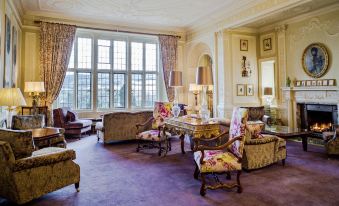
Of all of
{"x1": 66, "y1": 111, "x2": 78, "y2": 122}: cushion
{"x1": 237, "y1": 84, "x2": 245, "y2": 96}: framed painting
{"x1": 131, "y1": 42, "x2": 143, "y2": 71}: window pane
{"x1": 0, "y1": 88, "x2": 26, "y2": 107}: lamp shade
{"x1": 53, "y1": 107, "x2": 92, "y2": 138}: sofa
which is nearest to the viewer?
{"x1": 0, "y1": 88, "x2": 26, "y2": 107}: lamp shade

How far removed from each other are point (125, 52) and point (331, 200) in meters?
7.13

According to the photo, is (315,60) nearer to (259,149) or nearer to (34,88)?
(259,149)

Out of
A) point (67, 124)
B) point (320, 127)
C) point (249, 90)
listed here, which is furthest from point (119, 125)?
point (320, 127)

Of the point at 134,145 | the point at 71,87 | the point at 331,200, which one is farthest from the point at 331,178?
the point at 71,87

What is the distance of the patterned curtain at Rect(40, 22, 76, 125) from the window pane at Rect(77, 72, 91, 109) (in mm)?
832

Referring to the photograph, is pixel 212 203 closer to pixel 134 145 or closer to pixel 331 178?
pixel 331 178

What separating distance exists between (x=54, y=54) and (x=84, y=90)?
1.46 metres

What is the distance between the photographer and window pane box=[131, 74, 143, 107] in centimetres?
848

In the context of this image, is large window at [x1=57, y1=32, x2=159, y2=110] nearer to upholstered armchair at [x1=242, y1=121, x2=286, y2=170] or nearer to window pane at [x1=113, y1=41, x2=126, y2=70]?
window pane at [x1=113, y1=41, x2=126, y2=70]

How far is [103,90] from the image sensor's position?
8094 mm

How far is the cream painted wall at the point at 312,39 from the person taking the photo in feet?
19.1

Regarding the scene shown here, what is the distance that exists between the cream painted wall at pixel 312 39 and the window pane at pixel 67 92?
6.56 meters

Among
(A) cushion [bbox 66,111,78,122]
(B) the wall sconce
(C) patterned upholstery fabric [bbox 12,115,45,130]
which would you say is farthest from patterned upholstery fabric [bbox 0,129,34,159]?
(B) the wall sconce

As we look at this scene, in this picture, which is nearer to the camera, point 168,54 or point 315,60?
point 315,60
